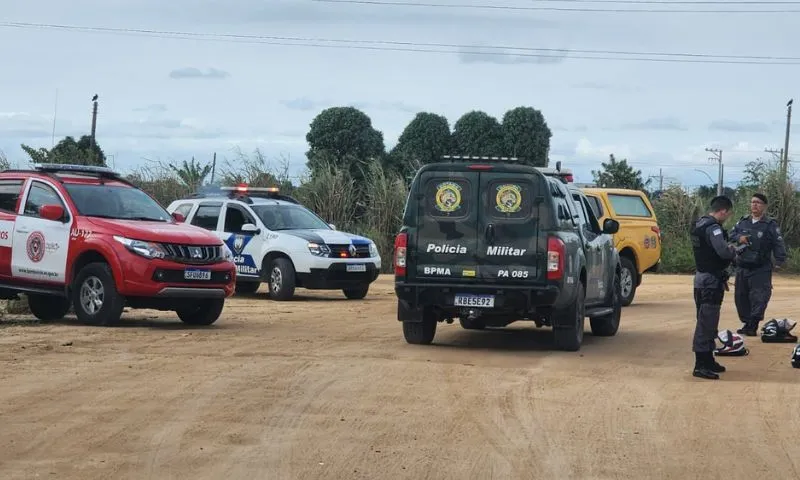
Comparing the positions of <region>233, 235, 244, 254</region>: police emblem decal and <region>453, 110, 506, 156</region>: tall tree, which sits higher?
<region>453, 110, 506, 156</region>: tall tree

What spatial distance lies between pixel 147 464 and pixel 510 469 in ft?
7.30

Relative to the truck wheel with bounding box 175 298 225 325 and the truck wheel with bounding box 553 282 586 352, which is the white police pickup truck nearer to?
the truck wheel with bounding box 175 298 225 325

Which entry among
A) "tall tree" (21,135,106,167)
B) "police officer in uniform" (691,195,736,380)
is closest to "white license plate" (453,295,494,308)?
"police officer in uniform" (691,195,736,380)

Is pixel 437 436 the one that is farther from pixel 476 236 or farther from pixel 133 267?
pixel 133 267

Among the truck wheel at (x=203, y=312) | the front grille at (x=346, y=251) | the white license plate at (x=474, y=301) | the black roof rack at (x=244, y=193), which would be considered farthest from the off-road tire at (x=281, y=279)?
the white license plate at (x=474, y=301)

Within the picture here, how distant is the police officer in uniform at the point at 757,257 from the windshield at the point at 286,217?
868 cm

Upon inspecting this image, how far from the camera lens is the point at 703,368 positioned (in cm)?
1251

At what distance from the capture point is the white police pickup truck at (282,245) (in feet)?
71.9

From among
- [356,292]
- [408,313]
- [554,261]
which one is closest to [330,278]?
[356,292]

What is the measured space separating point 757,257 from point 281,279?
859 centimetres

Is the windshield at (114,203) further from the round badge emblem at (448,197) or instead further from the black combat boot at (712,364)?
the black combat boot at (712,364)

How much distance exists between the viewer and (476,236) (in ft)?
46.4

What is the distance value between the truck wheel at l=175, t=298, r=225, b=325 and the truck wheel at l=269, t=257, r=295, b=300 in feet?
15.3

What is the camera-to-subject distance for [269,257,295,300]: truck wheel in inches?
869
